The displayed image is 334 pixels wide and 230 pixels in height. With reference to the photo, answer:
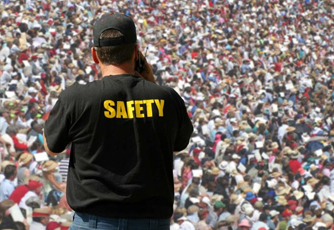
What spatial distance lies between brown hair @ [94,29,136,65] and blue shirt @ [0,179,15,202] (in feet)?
15.5

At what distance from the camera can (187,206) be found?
22.6ft

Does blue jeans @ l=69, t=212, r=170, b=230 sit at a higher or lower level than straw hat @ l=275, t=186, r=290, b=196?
higher

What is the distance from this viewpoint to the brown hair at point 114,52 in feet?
5.73

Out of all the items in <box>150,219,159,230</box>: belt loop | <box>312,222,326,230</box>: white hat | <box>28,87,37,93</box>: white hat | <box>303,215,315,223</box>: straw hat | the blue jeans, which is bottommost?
<box>312,222,326,230</box>: white hat

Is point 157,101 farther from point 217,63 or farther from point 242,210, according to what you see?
point 217,63

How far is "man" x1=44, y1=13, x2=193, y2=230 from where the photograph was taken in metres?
1.64

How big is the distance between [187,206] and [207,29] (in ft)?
37.3

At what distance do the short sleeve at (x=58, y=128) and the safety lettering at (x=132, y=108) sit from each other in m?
0.13

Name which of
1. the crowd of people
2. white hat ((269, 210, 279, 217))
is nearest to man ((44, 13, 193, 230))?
the crowd of people

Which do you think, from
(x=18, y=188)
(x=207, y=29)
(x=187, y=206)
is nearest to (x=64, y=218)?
(x=18, y=188)

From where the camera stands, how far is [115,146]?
1.66m

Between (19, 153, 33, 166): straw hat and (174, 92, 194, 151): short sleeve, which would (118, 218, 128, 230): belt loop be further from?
(19, 153, 33, 166): straw hat

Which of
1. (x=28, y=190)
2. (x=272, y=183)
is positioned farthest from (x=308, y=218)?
(x=28, y=190)

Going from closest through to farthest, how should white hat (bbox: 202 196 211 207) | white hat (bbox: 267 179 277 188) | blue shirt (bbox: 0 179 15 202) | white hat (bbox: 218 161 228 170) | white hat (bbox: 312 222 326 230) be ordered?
blue shirt (bbox: 0 179 15 202), white hat (bbox: 202 196 211 207), white hat (bbox: 312 222 326 230), white hat (bbox: 267 179 277 188), white hat (bbox: 218 161 228 170)
